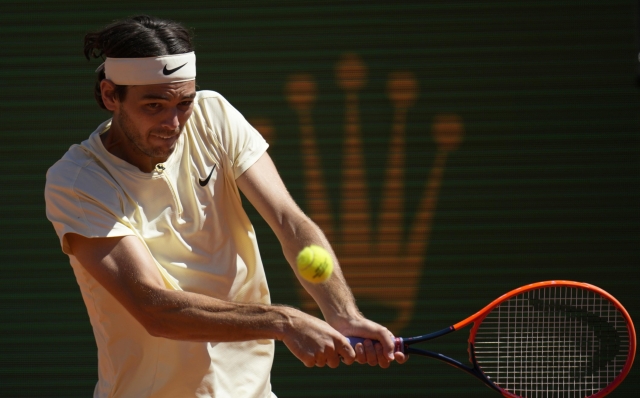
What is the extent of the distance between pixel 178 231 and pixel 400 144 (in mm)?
2451

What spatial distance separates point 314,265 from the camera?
104 inches

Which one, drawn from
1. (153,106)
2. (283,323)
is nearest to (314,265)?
(283,323)

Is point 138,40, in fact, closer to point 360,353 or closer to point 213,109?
point 213,109

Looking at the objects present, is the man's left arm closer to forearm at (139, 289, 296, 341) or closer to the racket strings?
forearm at (139, 289, 296, 341)

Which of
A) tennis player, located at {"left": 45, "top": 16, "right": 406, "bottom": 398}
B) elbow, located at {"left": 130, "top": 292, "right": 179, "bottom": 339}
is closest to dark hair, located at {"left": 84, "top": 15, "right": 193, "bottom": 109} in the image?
tennis player, located at {"left": 45, "top": 16, "right": 406, "bottom": 398}

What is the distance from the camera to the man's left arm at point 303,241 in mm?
2877

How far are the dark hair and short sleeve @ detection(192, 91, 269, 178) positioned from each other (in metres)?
0.20

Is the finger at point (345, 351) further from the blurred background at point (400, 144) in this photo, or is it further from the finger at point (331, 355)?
the blurred background at point (400, 144)

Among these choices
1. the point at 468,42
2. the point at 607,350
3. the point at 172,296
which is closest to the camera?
the point at 172,296

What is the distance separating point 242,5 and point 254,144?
89.5 inches

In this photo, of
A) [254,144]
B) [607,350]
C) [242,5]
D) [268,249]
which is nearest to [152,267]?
[254,144]

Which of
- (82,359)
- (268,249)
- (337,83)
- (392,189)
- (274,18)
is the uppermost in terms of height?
(274,18)

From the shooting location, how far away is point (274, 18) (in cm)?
517

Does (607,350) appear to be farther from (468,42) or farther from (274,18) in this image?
(274,18)
